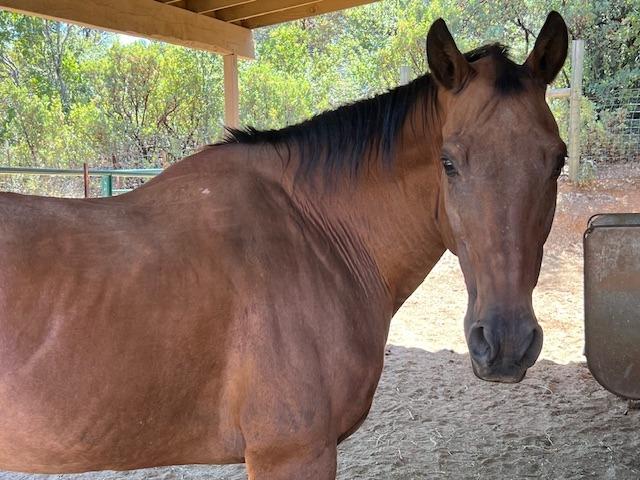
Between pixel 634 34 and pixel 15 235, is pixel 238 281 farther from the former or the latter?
pixel 634 34

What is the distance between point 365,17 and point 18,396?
21830 millimetres

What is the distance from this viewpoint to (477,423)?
13.5 feet

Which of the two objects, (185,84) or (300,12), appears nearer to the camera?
(300,12)

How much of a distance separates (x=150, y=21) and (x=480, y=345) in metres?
3.91

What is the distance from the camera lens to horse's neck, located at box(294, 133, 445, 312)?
7.07 ft

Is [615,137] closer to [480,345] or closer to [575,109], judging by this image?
[575,109]

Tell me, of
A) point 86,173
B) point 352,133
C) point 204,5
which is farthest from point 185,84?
point 352,133

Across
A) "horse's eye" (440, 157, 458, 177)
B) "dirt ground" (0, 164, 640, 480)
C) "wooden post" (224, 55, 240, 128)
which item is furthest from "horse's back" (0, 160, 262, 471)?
"wooden post" (224, 55, 240, 128)

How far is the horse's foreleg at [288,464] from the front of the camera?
6.02 feet

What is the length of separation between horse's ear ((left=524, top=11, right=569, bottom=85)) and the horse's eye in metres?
0.48

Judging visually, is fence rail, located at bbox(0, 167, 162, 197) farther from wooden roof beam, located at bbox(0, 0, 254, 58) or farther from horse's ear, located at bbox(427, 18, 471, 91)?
horse's ear, located at bbox(427, 18, 471, 91)

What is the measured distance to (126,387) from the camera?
5.67 ft

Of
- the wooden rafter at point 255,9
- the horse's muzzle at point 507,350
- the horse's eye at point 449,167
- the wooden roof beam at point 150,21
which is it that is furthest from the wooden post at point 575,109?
the horse's muzzle at point 507,350

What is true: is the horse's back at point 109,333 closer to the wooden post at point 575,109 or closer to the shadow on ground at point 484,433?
the shadow on ground at point 484,433
